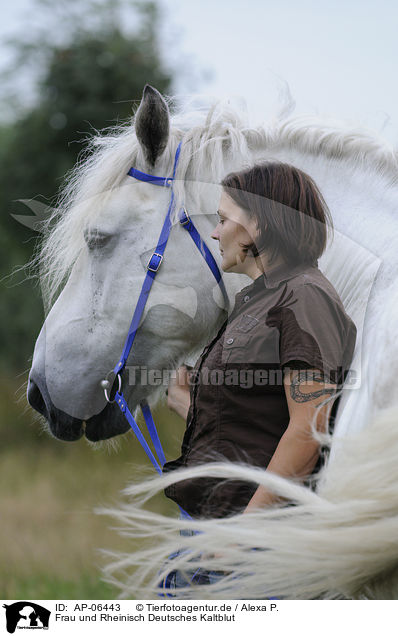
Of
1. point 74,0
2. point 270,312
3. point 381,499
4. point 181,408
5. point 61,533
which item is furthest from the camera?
point 74,0

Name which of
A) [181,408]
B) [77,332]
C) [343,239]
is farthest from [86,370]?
[343,239]

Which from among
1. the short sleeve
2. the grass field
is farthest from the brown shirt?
the grass field

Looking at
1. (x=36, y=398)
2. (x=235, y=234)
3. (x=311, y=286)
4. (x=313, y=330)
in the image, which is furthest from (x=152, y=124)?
(x=36, y=398)

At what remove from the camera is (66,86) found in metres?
8.02

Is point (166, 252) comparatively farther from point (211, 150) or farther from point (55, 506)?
point (55, 506)

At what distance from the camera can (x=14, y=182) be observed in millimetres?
8508

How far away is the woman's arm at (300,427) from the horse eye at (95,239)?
86 cm

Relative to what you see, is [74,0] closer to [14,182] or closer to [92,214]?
[14,182]

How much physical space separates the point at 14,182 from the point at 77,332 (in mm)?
7157

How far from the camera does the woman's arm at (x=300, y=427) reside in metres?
1.38

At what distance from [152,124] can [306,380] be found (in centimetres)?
98

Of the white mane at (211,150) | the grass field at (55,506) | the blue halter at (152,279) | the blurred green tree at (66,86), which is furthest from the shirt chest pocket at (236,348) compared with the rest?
the blurred green tree at (66,86)
